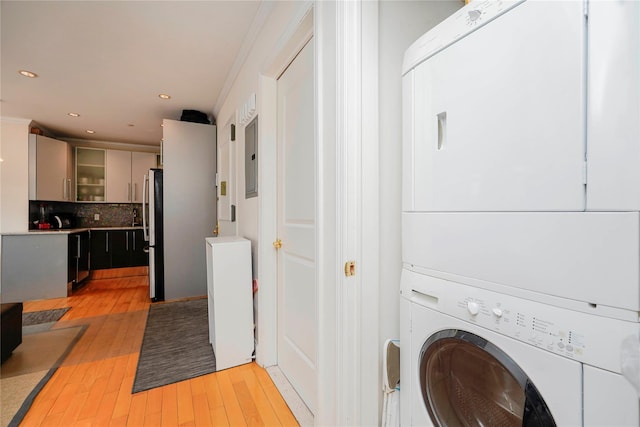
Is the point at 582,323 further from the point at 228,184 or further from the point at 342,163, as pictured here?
the point at 228,184

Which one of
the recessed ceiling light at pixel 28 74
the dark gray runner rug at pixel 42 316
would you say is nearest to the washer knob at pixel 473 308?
the dark gray runner rug at pixel 42 316

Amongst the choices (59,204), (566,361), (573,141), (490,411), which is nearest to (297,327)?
(490,411)

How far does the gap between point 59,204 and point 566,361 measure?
6817 mm

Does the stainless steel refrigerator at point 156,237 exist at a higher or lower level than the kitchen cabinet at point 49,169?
lower

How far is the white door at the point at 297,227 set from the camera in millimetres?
1574

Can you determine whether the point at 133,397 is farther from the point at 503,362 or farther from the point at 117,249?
the point at 117,249

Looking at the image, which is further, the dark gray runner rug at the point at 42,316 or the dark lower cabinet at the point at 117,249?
the dark lower cabinet at the point at 117,249

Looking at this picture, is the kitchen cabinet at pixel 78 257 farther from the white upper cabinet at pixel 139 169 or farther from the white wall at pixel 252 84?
the white wall at pixel 252 84

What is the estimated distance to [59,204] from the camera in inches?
197

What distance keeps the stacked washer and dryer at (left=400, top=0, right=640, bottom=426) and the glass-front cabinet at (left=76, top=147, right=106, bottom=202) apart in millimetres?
6230

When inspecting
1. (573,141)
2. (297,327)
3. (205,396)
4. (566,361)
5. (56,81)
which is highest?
(56,81)

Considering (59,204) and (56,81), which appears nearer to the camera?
(56,81)

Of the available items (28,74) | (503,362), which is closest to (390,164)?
(503,362)

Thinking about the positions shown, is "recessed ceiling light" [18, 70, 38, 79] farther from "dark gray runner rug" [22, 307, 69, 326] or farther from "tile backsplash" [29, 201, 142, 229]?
"tile backsplash" [29, 201, 142, 229]
